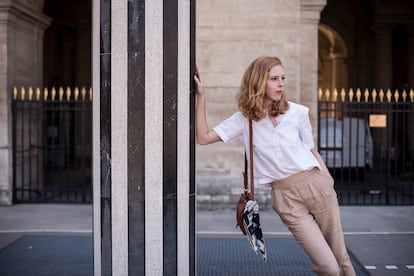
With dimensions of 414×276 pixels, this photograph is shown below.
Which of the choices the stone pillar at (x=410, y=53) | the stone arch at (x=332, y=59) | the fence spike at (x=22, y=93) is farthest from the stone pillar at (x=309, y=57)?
the stone arch at (x=332, y=59)

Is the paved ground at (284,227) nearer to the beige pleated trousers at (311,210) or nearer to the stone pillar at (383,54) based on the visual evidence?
the beige pleated trousers at (311,210)

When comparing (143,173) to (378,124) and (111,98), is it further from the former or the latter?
(378,124)

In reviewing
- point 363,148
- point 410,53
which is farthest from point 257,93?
point 410,53

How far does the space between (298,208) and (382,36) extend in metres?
17.3

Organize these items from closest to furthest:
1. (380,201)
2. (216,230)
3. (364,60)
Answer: (216,230)
(380,201)
(364,60)

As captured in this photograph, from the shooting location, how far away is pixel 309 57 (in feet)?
35.6

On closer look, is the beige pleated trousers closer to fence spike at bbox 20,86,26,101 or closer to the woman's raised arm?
the woman's raised arm

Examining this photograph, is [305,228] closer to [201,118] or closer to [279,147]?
[279,147]

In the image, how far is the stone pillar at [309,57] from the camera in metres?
10.7

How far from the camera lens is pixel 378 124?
37.3 ft

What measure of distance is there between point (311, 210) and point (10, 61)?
27.1 feet

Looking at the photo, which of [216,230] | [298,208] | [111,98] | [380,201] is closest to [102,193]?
[111,98]

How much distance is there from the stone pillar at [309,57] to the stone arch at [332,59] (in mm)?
10857

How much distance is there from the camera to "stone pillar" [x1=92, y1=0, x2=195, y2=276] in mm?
3812
